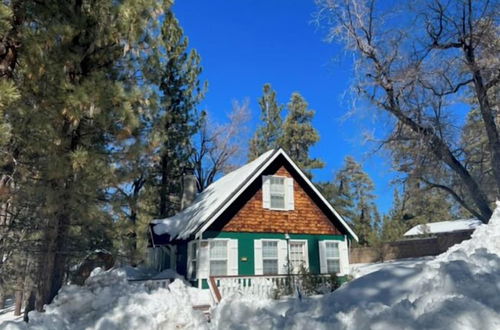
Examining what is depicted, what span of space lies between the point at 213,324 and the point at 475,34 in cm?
1448

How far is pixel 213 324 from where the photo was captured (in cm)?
475

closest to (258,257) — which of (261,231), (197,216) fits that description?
(261,231)

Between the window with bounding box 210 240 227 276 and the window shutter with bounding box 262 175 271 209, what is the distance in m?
2.27

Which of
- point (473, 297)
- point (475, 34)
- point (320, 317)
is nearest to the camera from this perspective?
point (473, 297)

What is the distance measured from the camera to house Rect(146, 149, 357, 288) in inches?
504

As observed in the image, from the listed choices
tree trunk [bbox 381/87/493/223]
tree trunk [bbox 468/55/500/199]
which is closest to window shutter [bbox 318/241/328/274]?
tree trunk [bbox 381/87/493/223]

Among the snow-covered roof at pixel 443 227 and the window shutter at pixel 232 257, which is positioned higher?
the snow-covered roof at pixel 443 227

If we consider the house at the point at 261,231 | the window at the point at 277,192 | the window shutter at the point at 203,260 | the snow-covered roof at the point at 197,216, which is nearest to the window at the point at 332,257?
the house at the point at 261,231

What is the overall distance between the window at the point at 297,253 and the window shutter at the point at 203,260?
11.2 feet

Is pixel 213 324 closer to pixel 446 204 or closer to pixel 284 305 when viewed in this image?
pixel 284 305

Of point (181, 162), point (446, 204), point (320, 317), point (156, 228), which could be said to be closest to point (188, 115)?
point (181, 162)

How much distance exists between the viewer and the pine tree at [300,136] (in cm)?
2870

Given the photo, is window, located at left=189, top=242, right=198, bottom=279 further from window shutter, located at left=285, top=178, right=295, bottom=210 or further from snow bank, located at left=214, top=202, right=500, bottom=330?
snow bank, located at left=214, top=202, right=500, bottom=330

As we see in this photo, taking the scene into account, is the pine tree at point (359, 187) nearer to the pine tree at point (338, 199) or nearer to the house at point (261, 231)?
the pine tree at point (338, 199)
